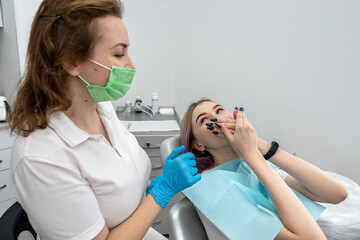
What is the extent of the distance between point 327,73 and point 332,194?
4.22ft

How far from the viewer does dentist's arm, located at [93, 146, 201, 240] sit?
0.71 metres

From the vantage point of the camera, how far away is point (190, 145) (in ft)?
3.84

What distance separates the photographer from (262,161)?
2.75ft

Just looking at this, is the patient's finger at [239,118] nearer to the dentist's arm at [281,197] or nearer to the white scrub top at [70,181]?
the dentist's arm at [281,197]

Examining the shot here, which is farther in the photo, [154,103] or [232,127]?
[154,103]

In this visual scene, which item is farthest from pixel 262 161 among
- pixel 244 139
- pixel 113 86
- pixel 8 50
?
pixel 8 50

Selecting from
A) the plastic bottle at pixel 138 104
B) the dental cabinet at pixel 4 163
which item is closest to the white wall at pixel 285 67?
the plastic bottle at pixel 138 104

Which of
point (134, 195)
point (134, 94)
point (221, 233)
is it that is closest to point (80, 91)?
point (134, 195)

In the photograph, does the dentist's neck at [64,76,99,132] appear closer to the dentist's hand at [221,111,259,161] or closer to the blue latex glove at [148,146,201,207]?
the blue latex glove at [148,146,201,207]

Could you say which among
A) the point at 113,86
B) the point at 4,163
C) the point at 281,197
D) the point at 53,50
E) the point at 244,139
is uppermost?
the point at 53,50

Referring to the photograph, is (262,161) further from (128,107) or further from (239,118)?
(128,107)

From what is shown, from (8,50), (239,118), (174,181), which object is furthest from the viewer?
(8,50)

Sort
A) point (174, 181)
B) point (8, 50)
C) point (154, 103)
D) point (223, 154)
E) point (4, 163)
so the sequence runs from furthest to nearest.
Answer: point (154, 103) < point (8, 50) < point (4, 163) < point (223, 154) < point (174, 181)

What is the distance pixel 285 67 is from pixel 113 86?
1.75 metres
